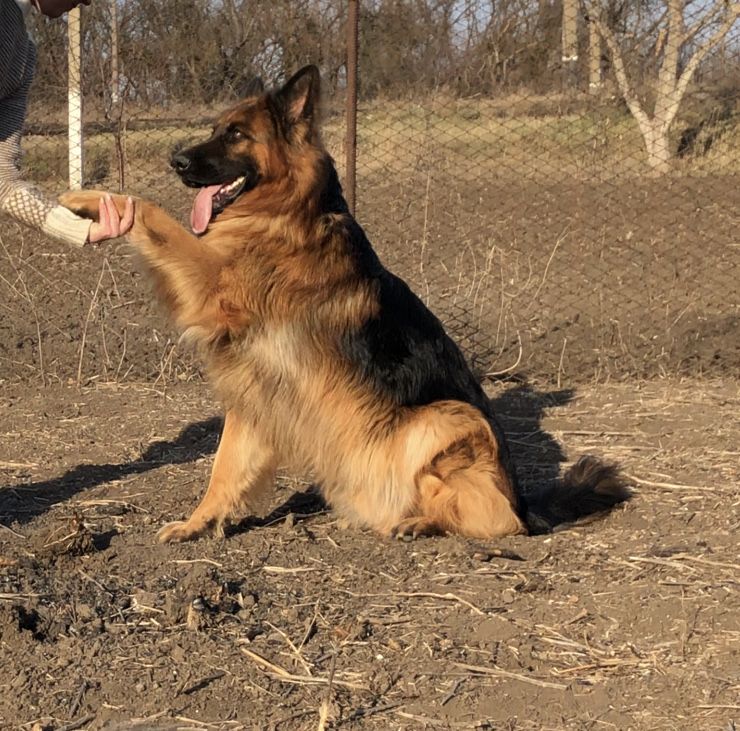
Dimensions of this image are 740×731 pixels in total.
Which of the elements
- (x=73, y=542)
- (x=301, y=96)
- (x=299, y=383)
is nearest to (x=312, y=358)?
(x=299, y=383)

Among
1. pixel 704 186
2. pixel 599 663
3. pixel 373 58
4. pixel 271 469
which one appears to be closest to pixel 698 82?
pixel 704 186

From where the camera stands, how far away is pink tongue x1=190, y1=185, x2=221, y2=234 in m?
4.83

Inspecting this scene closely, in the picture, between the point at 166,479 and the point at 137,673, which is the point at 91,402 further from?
the point at 137,673

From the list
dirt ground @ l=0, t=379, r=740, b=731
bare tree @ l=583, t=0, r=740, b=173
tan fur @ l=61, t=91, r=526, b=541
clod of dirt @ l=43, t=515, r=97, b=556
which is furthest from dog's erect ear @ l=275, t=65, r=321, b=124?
bare tree @ l=583, t=0, r=740, b=173

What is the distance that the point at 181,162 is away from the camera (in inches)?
185

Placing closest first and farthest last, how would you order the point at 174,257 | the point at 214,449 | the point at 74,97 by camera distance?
the point at 174,257 → the point at 214,449 → the point at 74,97

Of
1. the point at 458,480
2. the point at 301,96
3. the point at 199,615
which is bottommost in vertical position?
the point at 199,615

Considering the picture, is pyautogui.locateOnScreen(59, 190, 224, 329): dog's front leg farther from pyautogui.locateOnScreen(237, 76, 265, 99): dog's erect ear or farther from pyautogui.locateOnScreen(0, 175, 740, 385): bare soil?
pyautogui.locateOnScreen(0, 175, 740, 385): bare soil

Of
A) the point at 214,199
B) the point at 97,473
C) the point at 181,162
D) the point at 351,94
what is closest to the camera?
the point at 181,162

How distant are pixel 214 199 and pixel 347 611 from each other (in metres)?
2.00

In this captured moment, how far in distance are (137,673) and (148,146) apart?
31.8ft

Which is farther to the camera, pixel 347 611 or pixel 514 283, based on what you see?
pixel 514 283

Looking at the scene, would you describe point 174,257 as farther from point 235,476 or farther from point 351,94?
point 351,94

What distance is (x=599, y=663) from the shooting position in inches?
137
